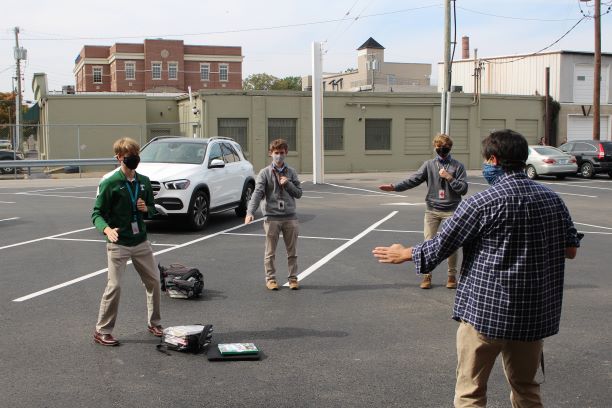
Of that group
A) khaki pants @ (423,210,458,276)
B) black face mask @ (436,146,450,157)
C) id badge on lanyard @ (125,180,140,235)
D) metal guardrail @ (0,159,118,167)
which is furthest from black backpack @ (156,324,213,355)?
metal guardrail @ (0,159,118,167)

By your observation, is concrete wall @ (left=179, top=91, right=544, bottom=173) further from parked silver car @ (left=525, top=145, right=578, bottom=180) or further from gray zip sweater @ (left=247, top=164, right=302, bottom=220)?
gray zip sweater @ (left=247, top=164, right=302, bottom=220)

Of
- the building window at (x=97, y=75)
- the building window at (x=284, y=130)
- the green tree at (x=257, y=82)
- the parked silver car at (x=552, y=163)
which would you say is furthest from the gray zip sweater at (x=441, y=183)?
the green tree at (x=257, y=82)

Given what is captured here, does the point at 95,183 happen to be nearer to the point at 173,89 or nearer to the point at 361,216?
the point at 361,216

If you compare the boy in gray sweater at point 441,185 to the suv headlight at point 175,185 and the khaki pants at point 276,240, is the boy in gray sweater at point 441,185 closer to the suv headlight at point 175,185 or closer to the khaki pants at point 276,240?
the khaki pants at point 276,240

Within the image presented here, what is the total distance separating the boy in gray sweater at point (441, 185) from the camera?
805 centimetres

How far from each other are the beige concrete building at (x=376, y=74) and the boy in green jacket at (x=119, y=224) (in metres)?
58.3

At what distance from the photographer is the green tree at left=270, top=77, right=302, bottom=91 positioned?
333ft

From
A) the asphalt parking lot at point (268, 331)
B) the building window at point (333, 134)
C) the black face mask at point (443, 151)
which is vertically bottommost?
the asphalt parking lot at point (268, 331)

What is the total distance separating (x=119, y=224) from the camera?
5.90 m

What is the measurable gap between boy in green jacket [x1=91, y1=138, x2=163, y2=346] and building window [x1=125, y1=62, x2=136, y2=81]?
79.9 m

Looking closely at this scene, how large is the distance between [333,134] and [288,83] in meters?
69.9

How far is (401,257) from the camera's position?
3.73 meters

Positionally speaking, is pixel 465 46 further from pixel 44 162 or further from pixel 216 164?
pixel 216 164

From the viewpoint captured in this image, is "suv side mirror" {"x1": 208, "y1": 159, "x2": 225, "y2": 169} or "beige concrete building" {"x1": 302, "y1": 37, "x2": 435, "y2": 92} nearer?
"suv side mirror" {"x1": 208, "y1": 159, "x2": 225, "y2": 169}
